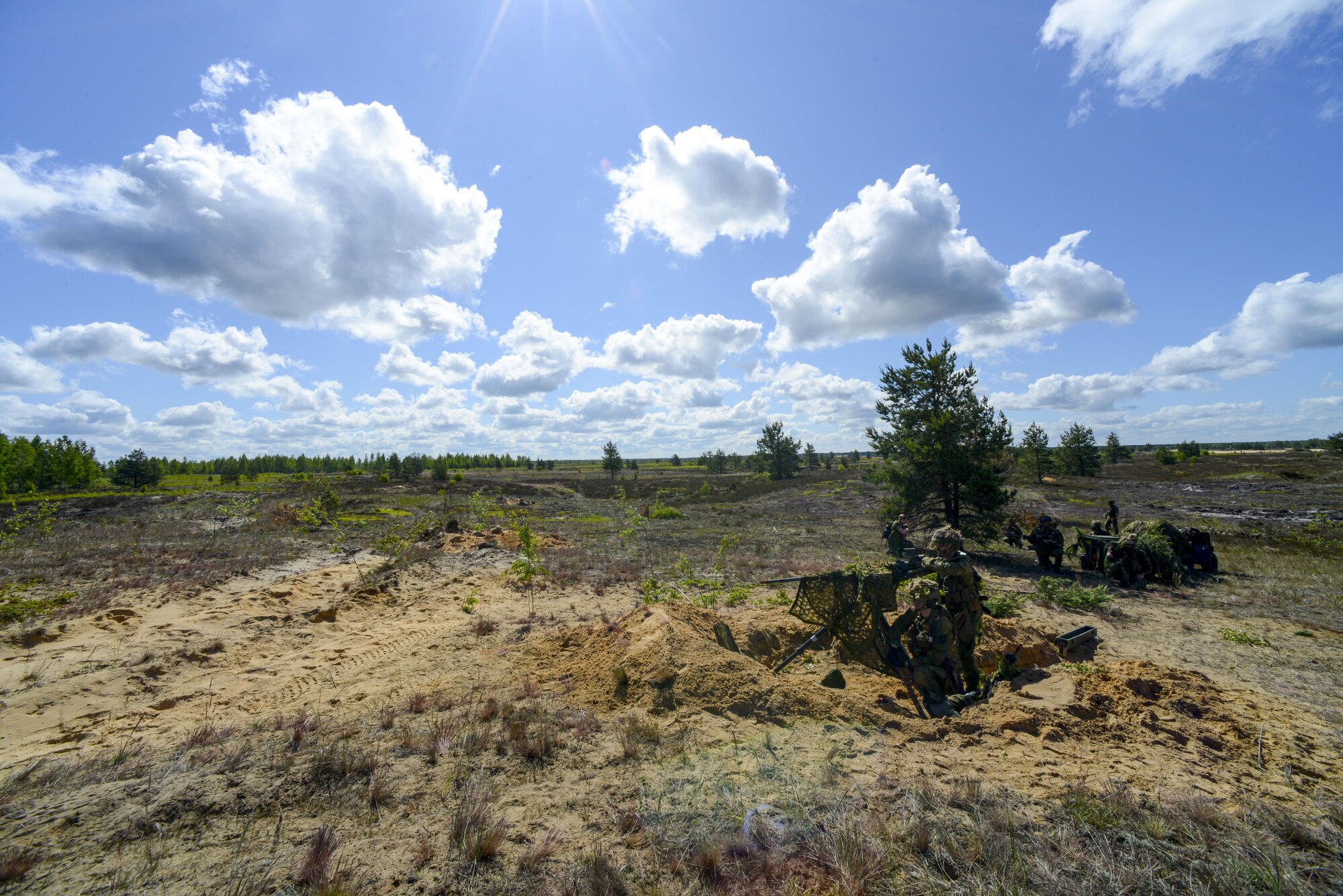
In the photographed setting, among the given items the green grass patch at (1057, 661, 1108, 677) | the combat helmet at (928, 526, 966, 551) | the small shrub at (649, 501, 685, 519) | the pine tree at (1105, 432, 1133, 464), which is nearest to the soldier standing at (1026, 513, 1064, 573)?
the green grass patch at (1057, 661, 1108, 677)

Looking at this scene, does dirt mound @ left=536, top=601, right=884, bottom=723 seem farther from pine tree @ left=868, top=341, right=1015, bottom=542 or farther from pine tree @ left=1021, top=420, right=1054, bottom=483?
pine tree @ left=1021, top=420, right=1054, bottom=483

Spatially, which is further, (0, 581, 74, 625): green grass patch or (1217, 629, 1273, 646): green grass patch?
(1217, 629, 1273, 646): green grass patch

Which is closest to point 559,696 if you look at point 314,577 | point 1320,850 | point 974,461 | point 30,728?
point 30,728

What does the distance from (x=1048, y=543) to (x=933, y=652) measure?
12.7 meters

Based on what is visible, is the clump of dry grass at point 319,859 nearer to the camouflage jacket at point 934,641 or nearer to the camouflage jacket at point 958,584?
the camouflage jacket at point 934,641

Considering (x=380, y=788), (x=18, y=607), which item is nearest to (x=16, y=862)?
(x=380, y=788)

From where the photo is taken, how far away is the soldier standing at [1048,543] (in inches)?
636

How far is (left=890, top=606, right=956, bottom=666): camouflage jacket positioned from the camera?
22.7 feet

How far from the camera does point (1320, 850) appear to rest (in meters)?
3.60

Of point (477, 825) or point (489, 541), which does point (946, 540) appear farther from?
point (489, 541)

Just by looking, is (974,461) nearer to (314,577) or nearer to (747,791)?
(747,791)

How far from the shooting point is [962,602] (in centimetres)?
725

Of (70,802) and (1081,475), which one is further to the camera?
(1081,475)

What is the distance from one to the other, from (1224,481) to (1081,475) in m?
13.0
